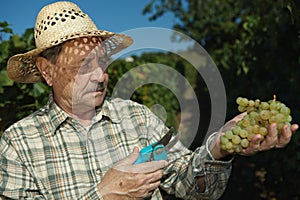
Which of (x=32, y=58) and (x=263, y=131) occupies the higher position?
(x=32, y=58)

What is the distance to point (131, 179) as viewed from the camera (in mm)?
1863

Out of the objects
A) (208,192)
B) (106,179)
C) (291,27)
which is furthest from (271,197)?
(106,179)

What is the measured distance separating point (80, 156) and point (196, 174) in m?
0.56

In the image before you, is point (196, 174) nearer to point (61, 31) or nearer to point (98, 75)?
point (98, 75)

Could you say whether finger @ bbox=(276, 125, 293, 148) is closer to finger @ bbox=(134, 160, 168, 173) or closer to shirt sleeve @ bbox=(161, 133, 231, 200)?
shirt sleeve @ bbox=(161, 133, 231, 200)

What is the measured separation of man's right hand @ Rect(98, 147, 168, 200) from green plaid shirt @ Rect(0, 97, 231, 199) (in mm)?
65

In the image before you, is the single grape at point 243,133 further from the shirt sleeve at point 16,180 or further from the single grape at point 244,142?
the shirt sleeve at point 16,180

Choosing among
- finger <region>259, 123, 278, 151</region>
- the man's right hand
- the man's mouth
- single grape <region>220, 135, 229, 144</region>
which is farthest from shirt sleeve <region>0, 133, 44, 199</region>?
finger <region>259, 123, 278, 151</region>

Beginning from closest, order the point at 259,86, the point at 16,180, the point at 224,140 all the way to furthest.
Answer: the point at 224,140 → the point at 16,180 → the point at 259,86

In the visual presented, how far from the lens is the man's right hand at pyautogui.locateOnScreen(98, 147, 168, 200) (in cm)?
184

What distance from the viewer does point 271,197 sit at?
5.61 metres

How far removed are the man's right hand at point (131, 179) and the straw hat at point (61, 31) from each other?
65 cm

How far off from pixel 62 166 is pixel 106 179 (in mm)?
294

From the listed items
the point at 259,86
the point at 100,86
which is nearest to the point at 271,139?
the point at 100,86
